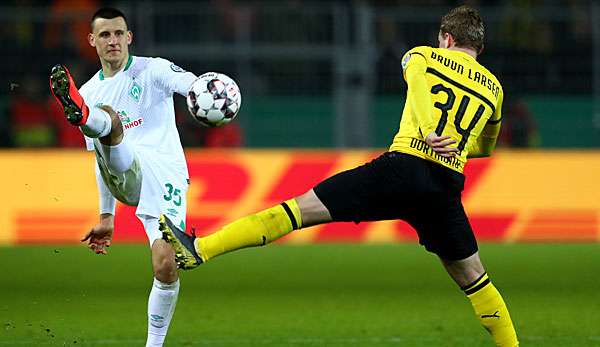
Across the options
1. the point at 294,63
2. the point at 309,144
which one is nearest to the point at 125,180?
the point at 309,144

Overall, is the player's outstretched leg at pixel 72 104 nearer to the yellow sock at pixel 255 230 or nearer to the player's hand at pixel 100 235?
the yellow sock at pixel 255 230

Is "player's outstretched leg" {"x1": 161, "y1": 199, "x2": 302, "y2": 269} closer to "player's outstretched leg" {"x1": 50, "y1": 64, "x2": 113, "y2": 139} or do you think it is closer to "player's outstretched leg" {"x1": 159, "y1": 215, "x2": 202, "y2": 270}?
"player's outstretched leg" {"x1": 159, "y1": 215, "x2": 202, "y2": 270}

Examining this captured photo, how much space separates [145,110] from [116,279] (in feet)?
17.5

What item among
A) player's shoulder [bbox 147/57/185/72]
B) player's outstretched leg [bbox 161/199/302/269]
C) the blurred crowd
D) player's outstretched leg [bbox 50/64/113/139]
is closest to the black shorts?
player's outstretched leg [bbox 161/199/302/269]

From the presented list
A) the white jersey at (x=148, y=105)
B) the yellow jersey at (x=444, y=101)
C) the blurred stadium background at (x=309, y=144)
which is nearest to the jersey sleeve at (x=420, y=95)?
the yellow jersey at (x=444, y=101)

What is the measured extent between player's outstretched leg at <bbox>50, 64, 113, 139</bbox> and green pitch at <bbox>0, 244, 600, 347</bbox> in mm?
2117

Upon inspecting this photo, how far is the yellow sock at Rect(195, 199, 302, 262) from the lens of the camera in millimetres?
6094

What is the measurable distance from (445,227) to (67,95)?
2128 mm

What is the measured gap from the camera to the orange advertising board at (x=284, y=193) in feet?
48.3

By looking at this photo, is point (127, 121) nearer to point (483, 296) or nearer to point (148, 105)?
point (148, 105)

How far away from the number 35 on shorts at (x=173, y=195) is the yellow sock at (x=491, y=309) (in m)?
1.74

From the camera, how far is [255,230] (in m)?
6.17

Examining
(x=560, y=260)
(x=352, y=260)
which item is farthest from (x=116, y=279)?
(x=560, y=260)

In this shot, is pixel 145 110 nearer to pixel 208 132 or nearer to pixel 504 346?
pixel 504 346
